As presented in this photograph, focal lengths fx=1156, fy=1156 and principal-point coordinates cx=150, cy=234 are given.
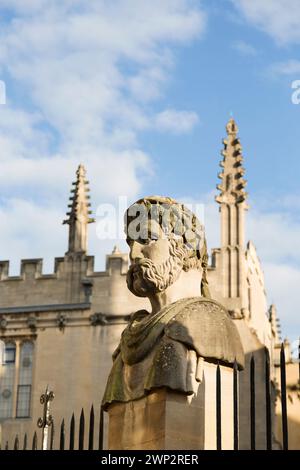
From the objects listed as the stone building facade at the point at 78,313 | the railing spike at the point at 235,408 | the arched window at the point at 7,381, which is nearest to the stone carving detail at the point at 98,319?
the stone building facade at the point at 78,313

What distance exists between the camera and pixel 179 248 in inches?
321

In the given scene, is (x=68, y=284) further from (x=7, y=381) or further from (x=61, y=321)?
(x=7, y=381)

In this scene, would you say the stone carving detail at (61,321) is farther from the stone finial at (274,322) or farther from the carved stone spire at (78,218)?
the stone finial at (274,322)

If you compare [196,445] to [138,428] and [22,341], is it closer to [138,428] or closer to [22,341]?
[138,428]

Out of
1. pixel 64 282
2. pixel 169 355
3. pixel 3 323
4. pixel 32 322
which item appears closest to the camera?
pixel 169 355

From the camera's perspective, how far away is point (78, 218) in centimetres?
3756

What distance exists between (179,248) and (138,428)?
51.4 inches

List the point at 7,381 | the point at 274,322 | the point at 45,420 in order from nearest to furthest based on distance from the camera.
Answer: the point at 45,420
the point at 7,381
the point at 274,322

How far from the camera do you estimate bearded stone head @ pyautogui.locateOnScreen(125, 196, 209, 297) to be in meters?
8.04

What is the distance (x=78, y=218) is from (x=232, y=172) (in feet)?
17.1

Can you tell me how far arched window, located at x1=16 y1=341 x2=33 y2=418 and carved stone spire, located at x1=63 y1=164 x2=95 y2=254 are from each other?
12.1 feet

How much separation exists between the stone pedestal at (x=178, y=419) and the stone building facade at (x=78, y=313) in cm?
2717

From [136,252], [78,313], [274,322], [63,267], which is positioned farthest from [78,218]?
[136,252]

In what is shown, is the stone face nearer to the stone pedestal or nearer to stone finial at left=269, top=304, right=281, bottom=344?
the stone pedestal
